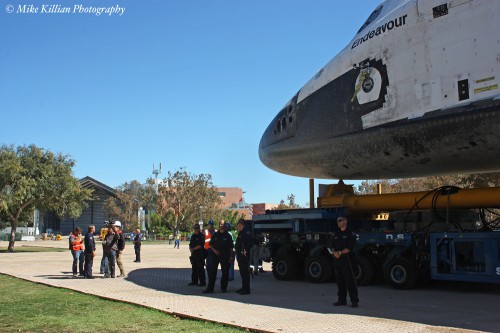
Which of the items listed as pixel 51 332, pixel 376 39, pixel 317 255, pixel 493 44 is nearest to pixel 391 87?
pixel 376 39

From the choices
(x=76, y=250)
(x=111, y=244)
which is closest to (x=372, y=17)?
(x=111, y=244)

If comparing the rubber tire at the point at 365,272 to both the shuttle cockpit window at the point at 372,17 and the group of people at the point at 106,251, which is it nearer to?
the shuttle cockpit window at the point at 372,17

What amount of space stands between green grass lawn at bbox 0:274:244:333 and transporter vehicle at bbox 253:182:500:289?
557cm

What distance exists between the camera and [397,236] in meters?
11.6

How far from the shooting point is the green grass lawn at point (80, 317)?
7.14m

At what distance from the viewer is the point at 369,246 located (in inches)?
492

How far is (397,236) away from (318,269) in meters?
2.37

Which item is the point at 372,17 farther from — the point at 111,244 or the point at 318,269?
the point at 111,244

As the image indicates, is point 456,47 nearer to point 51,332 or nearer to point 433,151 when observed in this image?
point 433,151

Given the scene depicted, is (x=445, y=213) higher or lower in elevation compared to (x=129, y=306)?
higher

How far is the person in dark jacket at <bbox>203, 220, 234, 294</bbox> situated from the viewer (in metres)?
11.5

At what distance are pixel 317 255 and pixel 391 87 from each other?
4996mm

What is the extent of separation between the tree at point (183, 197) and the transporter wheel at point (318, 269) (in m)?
58.8

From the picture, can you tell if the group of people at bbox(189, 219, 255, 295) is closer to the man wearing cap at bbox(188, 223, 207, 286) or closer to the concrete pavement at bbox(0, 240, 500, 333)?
the concrete pavement at bbox(0, 240, 500, 333)
